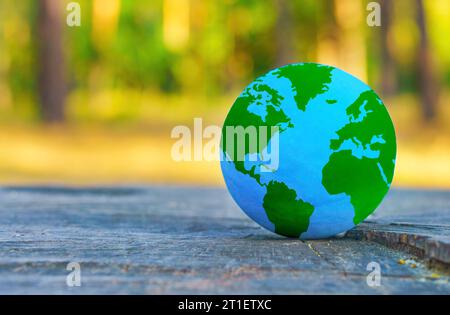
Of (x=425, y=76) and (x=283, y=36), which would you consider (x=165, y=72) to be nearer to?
(x=283, y=36)

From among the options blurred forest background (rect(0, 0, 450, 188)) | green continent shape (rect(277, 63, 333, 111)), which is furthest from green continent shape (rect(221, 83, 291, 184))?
blurred forest background (rect(0, 0, 450, 188))

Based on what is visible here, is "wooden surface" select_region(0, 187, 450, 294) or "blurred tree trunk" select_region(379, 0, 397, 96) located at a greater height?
"blurred tree trunk" select_region(379, 0, 397, 96)

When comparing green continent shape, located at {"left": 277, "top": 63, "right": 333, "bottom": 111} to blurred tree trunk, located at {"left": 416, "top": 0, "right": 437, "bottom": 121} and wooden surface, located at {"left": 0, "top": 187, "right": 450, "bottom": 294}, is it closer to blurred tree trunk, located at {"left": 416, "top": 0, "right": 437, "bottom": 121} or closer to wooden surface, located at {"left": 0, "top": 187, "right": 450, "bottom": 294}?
wooden surface, located at {"left": 0, "top": 187, "right": 450, "bottom": 294}

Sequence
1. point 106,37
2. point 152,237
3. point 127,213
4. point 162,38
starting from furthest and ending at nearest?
point 162,38, point 106,37, point 127,213, point 152,237

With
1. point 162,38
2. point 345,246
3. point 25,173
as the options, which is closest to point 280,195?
point 345,246

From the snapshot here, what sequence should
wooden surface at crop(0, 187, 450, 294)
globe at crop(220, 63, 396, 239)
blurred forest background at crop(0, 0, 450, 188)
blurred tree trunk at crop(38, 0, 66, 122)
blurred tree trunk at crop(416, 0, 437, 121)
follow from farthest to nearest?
1. blurred tree trunk at crop(416, 0, 437, 121)
2. blurred tree trunk at crop(38, 0, 66, 122)
3. blurred forest background at crop(0, 0, 450, 188)
4. globe at crop(220, 63, 396, 239)
5. wooden surface at crop(0, 187, 450, 294)

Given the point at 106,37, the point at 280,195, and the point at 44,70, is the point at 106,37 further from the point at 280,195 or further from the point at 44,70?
the point at 280,195

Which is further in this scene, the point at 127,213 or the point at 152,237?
the point at 127,213
